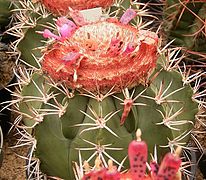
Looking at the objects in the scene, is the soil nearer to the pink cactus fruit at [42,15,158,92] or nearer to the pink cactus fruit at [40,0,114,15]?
the pink cactus fruit at [40,0,114,15]

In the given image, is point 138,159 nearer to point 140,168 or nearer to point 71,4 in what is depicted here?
point 140,168

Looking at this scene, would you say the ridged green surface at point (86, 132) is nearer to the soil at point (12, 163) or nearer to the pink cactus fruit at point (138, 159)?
the pink cactus fruit at point (138, 159)

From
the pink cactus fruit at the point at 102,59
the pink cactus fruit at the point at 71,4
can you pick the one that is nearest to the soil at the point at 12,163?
the pink cactus fruit at the point at 71,4

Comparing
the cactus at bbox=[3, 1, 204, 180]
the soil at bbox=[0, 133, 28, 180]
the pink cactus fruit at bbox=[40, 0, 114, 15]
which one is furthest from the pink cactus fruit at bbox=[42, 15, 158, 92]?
the soil at bbox=[0, 133, 28, 180]

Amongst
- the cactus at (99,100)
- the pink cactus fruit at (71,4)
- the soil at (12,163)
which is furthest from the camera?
the soil at (12,163)

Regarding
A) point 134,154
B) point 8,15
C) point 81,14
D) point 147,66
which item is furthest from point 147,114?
point 8,15

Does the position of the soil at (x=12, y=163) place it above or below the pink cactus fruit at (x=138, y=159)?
below

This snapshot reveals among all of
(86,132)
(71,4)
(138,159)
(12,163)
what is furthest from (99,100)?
(12,163)

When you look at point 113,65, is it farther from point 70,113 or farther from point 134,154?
point 134,154
